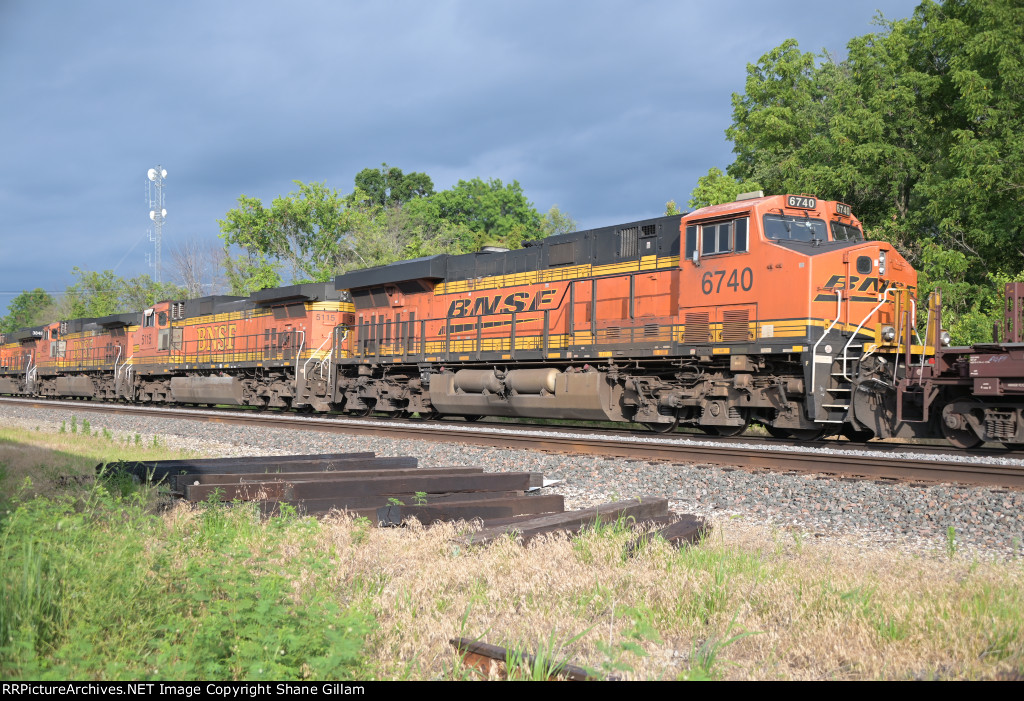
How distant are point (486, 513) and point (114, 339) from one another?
34.9m

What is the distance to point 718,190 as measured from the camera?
30.6 m

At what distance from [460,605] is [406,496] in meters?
2.89

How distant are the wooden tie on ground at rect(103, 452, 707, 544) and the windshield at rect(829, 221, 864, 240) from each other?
7.97 m

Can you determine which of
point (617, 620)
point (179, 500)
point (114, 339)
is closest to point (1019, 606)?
point (617, 620)

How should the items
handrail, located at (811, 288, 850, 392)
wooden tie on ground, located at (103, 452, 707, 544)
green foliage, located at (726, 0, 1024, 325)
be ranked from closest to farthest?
wooden tie on ground, located at (103, 452, 707, 544), handrail, located at (811, 288, 850, 392), green foliage, located at (726, 0, 1024, 325)

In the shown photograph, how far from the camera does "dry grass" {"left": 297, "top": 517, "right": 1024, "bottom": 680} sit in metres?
3.39

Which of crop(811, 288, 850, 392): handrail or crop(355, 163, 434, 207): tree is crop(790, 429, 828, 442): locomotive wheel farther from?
crop(355, 163, 434, 207): tree

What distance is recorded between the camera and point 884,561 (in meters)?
5.33

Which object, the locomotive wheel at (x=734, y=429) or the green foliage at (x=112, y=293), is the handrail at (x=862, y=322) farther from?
the green foliage at (x=112, y=293)

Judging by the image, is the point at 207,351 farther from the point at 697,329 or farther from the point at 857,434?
the point at 857,434

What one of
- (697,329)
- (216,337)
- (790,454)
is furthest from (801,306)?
(216,337)

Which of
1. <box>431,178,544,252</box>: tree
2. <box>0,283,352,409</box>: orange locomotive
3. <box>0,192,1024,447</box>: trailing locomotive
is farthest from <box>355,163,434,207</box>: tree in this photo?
<box>0,192,1024,447</box>: trailing locomotive

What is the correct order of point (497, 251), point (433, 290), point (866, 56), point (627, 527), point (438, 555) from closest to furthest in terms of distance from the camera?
1. point (438, 555)
2. point (627, 527)
3. point (497, 251)
4. point (433, 290)
5. point (866, 56)

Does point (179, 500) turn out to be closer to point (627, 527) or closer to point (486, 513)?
point (486, 513)
